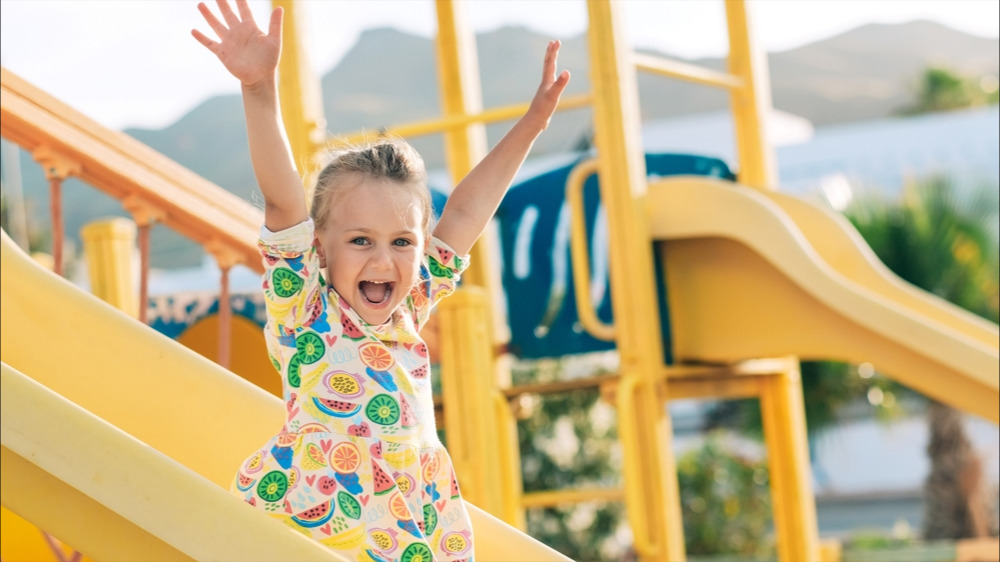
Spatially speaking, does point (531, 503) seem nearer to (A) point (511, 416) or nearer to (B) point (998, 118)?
(A) point (511, 416)

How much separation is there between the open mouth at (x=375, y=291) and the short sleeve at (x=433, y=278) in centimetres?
13

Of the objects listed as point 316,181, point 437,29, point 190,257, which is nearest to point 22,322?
point 316,181

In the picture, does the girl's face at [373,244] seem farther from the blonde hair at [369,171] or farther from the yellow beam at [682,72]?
the yellow beam at [682,72]

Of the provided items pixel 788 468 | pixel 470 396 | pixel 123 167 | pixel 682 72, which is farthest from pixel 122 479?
pixel 788 468

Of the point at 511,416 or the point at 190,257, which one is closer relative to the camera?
the point at 511,416

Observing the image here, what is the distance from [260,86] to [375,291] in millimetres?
358

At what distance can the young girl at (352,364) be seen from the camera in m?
1.65

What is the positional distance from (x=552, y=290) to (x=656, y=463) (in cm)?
90

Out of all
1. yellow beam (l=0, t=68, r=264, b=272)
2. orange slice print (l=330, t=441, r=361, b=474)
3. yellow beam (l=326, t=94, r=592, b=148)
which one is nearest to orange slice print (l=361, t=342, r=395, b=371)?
orange slice print (l=330, t=441, r=361, b=474)

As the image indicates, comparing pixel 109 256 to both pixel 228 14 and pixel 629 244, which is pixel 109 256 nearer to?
pixel 629 244

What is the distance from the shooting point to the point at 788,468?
4480mm

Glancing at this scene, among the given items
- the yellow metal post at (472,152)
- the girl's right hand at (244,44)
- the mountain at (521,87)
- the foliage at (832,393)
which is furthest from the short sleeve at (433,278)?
the foliage at (832,393)

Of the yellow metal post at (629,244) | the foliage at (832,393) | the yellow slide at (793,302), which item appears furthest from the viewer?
the foliage at (832,393)

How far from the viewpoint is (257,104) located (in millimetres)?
1544
